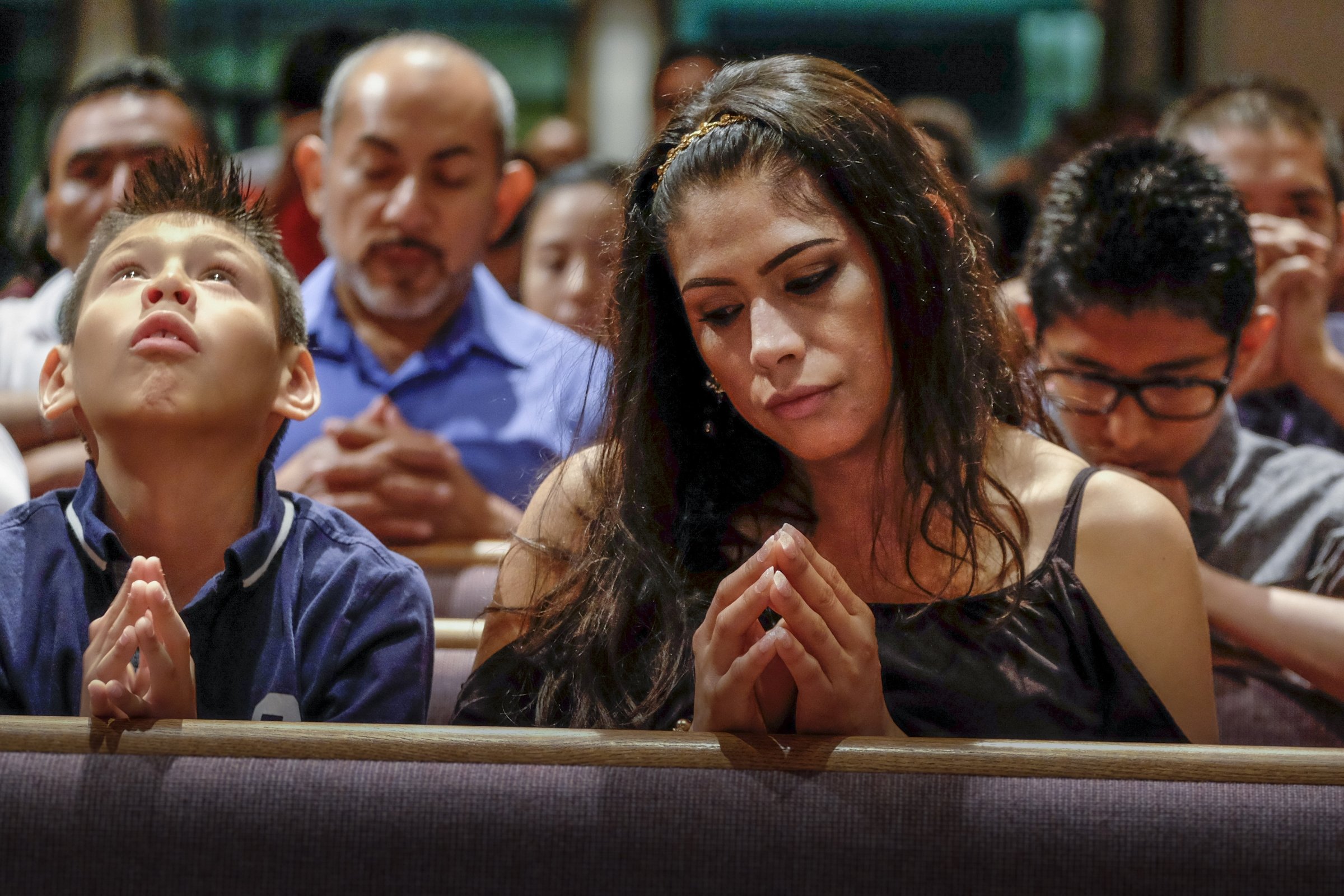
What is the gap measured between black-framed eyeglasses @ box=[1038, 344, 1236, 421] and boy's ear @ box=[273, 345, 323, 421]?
0.77m

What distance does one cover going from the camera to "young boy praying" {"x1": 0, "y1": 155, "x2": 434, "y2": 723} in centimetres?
112

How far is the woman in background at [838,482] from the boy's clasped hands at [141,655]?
32 centimetres

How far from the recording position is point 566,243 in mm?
2807

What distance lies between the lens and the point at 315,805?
3.00 feet

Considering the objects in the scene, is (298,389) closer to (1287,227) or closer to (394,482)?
(394,482)

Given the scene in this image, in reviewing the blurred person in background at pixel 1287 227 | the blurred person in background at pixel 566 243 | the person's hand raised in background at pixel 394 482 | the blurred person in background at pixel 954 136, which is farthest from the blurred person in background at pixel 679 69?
the blurred person in background at pixel 1287 227

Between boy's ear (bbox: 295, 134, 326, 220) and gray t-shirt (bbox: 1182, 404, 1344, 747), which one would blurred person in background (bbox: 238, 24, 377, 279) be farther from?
gray t-shirt (bbox: 1182, 404, 1344, 747)

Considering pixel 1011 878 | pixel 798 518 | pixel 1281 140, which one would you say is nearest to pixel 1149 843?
pixel 1011 878

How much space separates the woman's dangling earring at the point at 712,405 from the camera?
1.33m

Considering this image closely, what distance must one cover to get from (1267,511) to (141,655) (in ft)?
4.11

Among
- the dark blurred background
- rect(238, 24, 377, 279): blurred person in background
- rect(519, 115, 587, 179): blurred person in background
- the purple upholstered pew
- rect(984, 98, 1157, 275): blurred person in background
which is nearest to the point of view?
the purple upholstered pew

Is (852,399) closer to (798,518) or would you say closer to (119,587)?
(798,518)

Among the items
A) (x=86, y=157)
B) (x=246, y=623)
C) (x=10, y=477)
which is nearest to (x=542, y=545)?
(x=246, y=623)

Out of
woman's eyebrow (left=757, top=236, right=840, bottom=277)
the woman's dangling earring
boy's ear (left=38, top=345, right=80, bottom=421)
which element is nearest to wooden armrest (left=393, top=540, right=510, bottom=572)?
the woman's dangling earring
